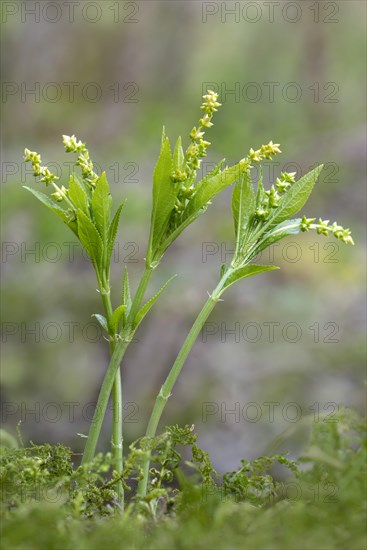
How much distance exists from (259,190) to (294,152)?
3217mm

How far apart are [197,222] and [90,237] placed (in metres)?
2.82

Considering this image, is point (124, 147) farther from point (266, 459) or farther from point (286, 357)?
point (266, 459)

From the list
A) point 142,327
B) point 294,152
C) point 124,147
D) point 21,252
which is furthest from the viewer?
point 124,147

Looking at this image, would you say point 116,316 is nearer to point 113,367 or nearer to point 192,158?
point 113,367

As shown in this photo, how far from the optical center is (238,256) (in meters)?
0.68

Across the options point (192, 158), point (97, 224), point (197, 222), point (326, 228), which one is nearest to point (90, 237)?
point (97, 224)

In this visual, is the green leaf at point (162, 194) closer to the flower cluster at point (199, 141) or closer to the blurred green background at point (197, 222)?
the flower cluster at point (199, 141)

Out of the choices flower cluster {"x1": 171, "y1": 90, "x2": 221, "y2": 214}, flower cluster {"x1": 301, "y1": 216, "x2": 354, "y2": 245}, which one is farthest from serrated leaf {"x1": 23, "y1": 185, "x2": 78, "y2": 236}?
flower cluster {"x1": 301, "y1": 216, "x2": 354, "y2": 245}

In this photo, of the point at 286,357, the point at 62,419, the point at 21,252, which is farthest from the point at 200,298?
the point at 21,252

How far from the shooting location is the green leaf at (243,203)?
0.69m

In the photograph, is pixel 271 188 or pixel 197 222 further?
pixel 197 222

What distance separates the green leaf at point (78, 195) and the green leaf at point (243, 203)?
0.15m

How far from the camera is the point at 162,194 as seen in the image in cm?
68

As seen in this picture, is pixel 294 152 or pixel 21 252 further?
pixel 294 152
